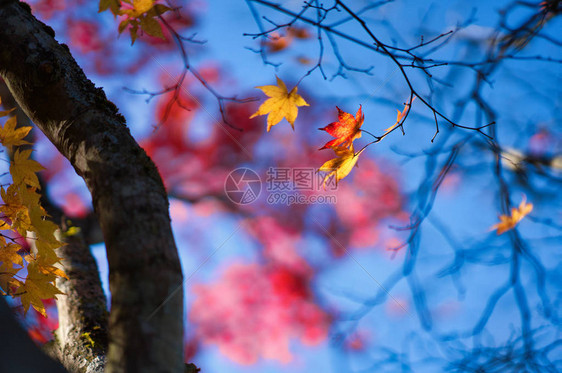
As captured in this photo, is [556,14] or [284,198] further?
[284,198]

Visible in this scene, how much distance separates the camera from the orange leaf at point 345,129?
54.9 inches

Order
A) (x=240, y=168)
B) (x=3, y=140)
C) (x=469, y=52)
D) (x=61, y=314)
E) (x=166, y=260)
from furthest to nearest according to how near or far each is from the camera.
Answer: (x=240, y=168) → (x=469, y=52) → (x=61, y=314) → (x=3, y=140) → (x=166, y=260)

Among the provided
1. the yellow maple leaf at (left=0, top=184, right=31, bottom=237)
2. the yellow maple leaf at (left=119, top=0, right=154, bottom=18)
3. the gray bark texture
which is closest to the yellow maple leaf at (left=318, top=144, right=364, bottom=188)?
the gray bark texture

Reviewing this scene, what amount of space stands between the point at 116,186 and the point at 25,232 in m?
0.74

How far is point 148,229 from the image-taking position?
734 mm

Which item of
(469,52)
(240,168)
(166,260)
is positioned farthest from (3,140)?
(469,52)

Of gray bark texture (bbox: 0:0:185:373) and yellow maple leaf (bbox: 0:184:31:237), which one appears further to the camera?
yellow maple leaf (bbox: 0:184:31:237)

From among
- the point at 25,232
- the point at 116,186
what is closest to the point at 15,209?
the point at 25,232

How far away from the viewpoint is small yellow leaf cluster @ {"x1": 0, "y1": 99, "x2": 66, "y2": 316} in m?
1.20

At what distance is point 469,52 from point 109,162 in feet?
9.57

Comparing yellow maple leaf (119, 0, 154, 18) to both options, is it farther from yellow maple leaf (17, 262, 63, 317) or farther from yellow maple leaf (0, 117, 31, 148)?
yellow maple leaf (17, 262, 63, 317)

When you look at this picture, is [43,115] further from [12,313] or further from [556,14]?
[556,14]

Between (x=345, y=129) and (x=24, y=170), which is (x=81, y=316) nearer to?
(x=24, y=170)

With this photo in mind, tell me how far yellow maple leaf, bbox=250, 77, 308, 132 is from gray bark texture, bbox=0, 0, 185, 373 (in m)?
0.69
